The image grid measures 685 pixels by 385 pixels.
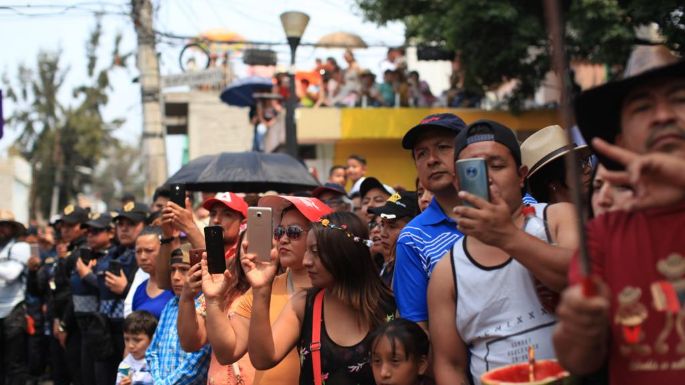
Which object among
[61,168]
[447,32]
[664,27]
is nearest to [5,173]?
[61,168]

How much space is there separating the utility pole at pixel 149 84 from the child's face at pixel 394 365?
12.4 meters

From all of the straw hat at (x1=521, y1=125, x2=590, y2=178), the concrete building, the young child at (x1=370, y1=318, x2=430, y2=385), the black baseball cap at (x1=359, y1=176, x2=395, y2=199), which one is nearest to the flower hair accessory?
the young child at (x1=370, y1=318, x2=430, y2=385)

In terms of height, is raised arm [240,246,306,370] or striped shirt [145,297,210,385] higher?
raised arm [240,246,306,370]

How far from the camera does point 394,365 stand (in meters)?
3.91

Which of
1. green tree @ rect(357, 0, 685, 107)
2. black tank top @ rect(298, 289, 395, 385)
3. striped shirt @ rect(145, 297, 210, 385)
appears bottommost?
striped shirt @ rect(145, 297, 210, 385)

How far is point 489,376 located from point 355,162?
9629 millimetres

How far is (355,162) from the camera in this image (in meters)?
12.3

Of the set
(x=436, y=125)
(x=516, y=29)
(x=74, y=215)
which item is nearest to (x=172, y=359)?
(x=436, y=125)

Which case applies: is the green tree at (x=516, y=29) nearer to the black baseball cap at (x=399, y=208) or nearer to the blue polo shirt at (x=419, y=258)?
the black baseball cap at (x=399, y=208)

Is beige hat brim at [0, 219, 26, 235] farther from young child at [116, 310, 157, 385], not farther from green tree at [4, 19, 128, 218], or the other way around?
green tree at [4, 19, 128, 218]

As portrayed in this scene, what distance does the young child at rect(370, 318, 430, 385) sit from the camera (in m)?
3.88

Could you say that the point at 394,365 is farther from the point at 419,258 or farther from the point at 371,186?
the point at 371,186

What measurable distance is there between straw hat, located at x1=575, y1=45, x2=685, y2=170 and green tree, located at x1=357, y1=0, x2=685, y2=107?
921 cm

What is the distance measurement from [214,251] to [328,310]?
64 cm
